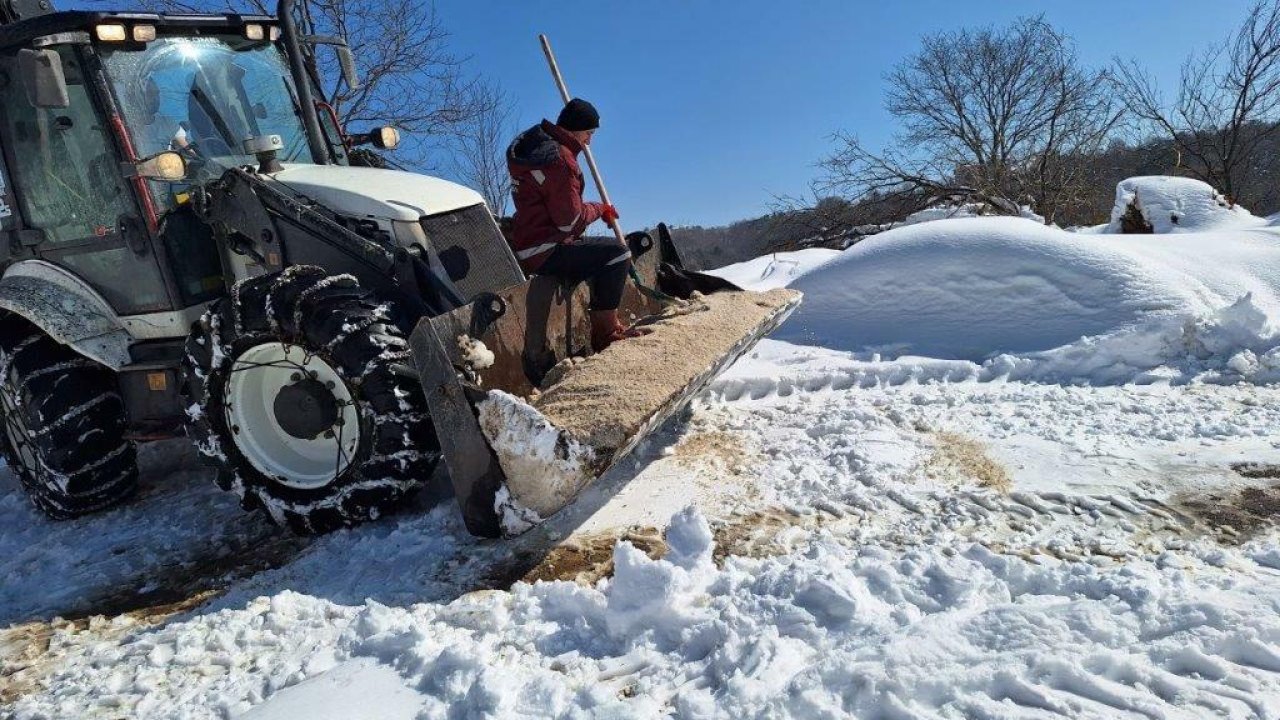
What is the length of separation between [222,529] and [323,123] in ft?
8.74

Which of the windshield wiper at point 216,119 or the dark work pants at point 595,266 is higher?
the windshield wiper at point 216,119

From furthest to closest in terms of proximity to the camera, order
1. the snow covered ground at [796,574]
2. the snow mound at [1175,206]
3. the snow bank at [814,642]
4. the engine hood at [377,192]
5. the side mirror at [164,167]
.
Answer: the snow mound at [1175,206] → the engine hood at [377,192] → the side mirror at [164,167] → the snow covered ground at [796,574] → the snow bank at [814,642]

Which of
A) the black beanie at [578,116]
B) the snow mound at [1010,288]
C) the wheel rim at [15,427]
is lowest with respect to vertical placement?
the snow mound at [1010,288]

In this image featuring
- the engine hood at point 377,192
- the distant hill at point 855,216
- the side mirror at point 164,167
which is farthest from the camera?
the distant hill at point 855,216

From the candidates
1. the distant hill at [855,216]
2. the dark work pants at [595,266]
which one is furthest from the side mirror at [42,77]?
the distant hill at [855,216]

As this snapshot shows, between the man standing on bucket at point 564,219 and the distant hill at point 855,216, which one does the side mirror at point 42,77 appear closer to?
the man standing on bucket at point 564,219

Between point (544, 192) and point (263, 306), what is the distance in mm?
1480

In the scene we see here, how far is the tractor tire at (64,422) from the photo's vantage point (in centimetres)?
423

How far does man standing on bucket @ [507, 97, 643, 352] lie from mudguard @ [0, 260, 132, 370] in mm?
2366

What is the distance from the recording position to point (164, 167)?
372 centimetres

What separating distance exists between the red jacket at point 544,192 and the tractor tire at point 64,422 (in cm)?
260

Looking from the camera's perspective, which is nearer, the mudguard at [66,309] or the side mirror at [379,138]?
the mudguard at [66,309]

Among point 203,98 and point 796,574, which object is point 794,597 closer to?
point 796,574

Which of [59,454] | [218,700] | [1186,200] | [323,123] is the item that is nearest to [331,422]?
[218,700]
